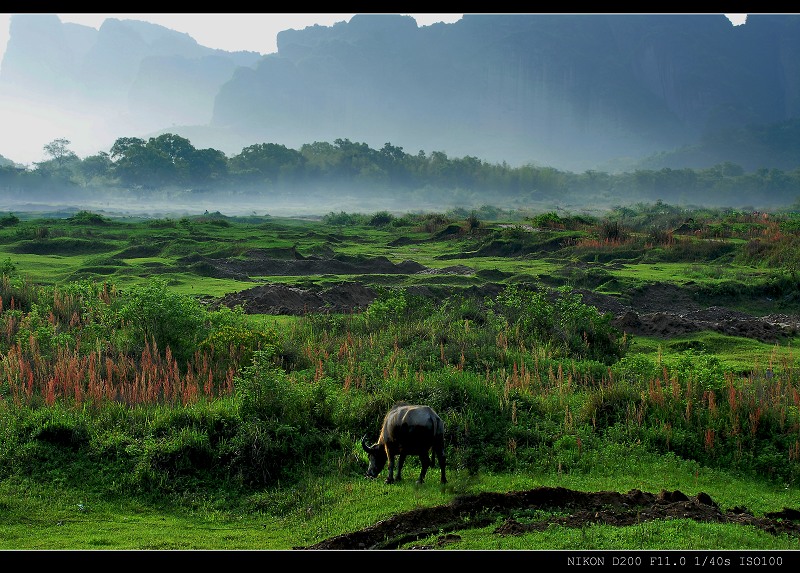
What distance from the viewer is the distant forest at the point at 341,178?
124m

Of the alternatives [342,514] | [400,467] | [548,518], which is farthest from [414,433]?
[548,518]

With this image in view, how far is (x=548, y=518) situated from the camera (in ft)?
26.6

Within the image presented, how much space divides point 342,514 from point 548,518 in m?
2.32

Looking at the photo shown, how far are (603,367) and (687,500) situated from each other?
6256mm

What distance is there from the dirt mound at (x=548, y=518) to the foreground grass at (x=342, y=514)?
225 millimetres

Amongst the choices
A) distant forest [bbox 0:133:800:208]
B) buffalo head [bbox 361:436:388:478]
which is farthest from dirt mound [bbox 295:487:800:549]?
distant forest [bbox 0:133:800:208]

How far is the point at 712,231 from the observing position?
41094mm

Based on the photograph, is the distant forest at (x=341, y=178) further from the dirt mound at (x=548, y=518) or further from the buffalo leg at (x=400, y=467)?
the dirt mound at (x=548, y=518)

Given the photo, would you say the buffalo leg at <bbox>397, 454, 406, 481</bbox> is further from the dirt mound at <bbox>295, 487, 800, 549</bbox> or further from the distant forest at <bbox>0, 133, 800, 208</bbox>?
the distant forest at <bbox>0, 133, 800, 208</bbox>

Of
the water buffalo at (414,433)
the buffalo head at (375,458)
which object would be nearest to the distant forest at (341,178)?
the buffalo head at (375,458)

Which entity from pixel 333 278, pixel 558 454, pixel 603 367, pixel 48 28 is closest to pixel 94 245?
pixel 333 278

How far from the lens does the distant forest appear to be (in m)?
124

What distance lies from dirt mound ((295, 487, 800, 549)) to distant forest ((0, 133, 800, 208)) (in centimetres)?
12033

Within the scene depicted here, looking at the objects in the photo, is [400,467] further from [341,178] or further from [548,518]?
[341,178]
